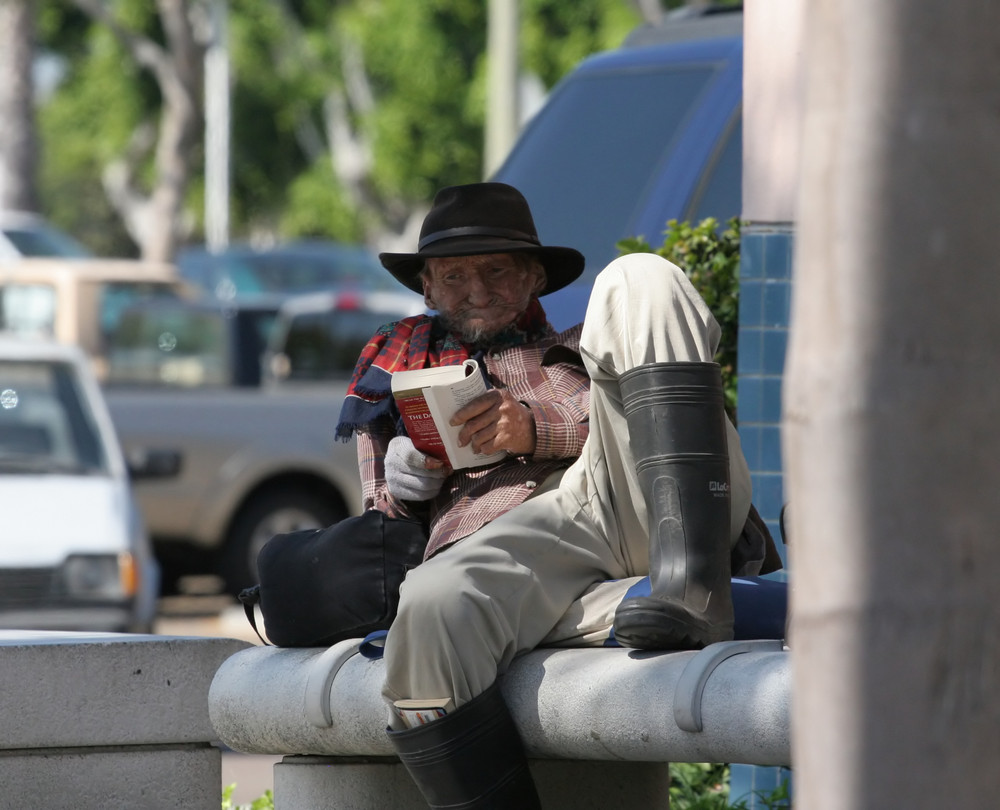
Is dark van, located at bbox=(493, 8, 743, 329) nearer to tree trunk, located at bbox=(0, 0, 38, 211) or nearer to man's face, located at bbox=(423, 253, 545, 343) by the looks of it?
man's face, located at bbox=(423, 253, 545, 343)

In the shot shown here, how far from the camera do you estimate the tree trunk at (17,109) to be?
84.6ft

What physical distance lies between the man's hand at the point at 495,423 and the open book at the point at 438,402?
1 centimetres

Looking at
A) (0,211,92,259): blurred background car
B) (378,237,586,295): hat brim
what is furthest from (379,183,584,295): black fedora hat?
(0,211,92,259): blurred background car

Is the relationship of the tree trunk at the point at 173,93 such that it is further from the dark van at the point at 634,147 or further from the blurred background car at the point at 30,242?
the dark van at the point at 634,147

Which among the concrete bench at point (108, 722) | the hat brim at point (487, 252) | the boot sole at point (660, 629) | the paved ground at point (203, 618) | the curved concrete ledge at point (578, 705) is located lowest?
the paved ground at point (203, 618)

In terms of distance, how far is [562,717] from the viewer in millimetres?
3137

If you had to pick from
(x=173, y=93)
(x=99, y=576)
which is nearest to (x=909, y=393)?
(x=99, y=576)

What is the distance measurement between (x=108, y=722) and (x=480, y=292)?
1312 mm

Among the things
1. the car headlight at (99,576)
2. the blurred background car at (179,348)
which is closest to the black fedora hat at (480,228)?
the car headlight at (99,576)

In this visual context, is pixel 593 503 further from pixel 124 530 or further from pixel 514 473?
pixel 124 530

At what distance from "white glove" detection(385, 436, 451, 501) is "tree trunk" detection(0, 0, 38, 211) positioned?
914 inches

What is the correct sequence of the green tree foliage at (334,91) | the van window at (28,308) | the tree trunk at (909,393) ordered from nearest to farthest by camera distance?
1. the tree trunk at (909,393)
2. the van window at (28,308)
3. the green tree foliage at (334,91)

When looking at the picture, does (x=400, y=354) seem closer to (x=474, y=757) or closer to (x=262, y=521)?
(x=474, y=757)

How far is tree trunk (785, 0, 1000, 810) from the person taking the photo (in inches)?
66.6
